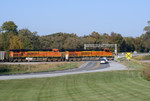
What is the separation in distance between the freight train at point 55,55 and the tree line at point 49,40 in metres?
11.2

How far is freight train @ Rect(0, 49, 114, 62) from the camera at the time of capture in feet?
213

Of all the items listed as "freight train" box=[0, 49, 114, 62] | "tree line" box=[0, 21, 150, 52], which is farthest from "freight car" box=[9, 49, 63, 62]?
"tree line" box=[0, 21, 150, 52]

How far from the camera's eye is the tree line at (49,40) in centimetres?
7681

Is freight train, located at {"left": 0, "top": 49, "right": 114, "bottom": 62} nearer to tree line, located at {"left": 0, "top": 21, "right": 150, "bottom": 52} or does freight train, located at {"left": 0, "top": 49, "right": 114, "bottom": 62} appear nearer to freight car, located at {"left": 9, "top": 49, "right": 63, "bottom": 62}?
freight car, located at {"left": 9, "top": 49, "right": 63, "bottom": 62}

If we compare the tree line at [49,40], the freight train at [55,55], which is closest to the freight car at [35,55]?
the freight train at [55,55]

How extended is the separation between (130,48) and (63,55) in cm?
8332

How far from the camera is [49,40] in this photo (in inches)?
4471

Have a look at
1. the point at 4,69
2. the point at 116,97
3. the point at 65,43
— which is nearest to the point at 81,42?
the point at 65,43

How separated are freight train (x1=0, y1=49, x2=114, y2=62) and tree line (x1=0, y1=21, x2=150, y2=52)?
11.2m

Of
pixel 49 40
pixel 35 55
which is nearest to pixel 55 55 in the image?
pixel 35 55

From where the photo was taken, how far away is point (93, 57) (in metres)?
69.2

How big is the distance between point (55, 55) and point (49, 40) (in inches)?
1884

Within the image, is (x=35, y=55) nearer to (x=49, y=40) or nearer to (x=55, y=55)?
(x=55, y=55)

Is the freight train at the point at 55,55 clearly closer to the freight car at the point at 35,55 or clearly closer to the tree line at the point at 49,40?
the freight car at the point at 35,55
